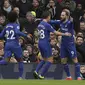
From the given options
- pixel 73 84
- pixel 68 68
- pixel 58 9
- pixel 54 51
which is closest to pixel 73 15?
pixel 58 9

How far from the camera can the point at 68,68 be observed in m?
15.7

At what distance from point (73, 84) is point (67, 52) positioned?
10.4 ft

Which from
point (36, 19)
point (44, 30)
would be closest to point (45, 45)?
point (44, 30)

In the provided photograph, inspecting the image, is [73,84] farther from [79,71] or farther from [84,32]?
[84,32]

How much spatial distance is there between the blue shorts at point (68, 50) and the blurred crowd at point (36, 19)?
0.62 metres

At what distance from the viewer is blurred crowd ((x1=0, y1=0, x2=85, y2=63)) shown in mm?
17000

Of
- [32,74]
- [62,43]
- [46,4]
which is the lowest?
[32,74]

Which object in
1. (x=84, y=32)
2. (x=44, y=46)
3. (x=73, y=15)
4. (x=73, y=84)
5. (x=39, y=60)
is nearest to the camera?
(x=73, y=84)

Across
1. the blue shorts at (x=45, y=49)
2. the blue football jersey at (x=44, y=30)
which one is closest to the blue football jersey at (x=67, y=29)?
the blue football jersey at (x=44, y=30)

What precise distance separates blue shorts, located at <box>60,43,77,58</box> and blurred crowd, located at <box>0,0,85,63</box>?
24.5 inches

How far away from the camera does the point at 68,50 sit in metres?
15.8

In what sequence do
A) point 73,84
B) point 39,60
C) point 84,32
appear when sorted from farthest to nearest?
point 84,32
point 39,60
point 73,84

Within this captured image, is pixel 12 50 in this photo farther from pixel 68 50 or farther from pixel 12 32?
pixel 68 50

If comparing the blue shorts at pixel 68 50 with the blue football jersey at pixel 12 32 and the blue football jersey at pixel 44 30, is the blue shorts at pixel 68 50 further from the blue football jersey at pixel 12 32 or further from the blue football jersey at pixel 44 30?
the blue football jersey at pixel 12 32
